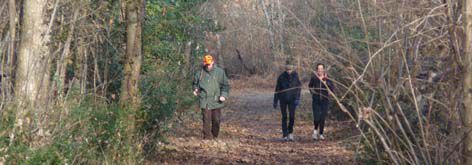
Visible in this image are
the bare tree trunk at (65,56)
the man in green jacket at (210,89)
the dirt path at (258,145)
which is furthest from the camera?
the man in green jacket at (210,89)

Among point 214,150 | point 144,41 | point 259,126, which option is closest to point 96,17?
point 144,41

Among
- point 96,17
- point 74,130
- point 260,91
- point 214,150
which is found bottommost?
point 260,91

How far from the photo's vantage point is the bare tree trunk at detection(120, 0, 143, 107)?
42.5 feet

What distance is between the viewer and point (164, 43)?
1880cm

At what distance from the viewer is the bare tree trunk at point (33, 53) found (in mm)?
10031

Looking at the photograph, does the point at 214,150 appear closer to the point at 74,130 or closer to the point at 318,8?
the point at 318,8

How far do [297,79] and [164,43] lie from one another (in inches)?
112

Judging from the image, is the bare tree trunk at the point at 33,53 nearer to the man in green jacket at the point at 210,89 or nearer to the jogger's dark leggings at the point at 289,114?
the man in green jacket at the point at 210,89

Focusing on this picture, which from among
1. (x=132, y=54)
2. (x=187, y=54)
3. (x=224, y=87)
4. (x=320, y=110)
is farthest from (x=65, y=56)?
(x=187, y=54)

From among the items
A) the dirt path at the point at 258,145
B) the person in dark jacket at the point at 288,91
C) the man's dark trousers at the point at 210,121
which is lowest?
the dirt path at the point at 258,145

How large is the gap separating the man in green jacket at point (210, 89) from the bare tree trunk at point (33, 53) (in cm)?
757

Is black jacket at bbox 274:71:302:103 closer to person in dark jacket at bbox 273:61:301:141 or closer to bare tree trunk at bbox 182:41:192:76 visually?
person in dark jacket at bbox 273:61:301:141

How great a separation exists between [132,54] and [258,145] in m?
6.49

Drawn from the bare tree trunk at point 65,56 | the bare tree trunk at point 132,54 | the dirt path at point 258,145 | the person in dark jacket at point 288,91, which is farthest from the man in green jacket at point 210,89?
the bare tree trunk at point 65,56
